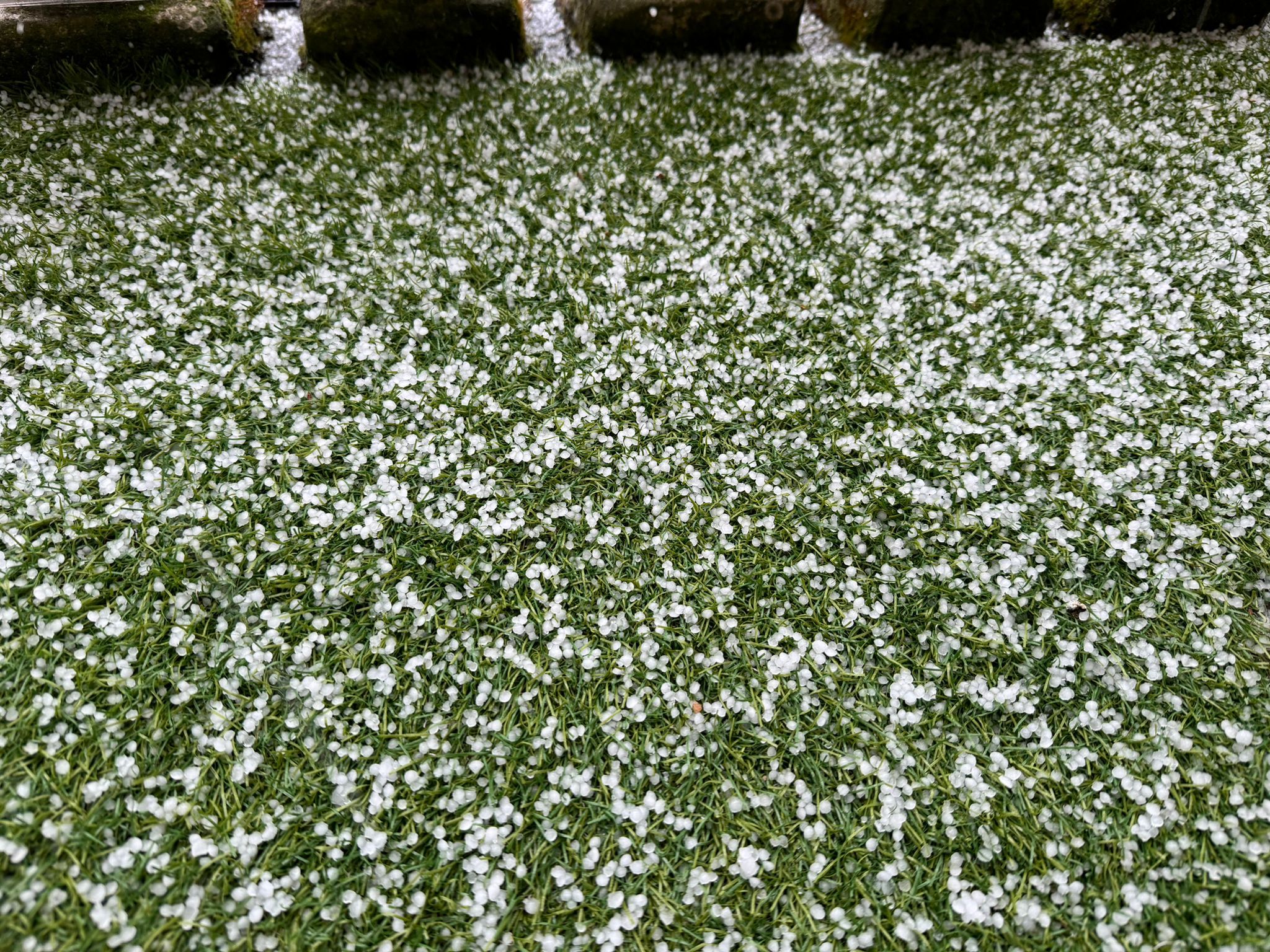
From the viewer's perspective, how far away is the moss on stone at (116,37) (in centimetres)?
462

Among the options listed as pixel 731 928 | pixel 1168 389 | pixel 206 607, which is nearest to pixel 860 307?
pixel 1168 389

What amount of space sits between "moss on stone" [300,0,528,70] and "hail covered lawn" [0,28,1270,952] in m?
0.83

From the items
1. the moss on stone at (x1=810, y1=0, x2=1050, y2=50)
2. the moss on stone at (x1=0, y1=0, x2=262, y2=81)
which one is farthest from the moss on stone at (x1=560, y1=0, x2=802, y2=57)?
the moss on stone at (x1=0, y1=0, x2=262, y2=81)

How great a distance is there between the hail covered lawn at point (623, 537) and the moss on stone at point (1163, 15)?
1.68 m

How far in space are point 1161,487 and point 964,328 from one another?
121 cm

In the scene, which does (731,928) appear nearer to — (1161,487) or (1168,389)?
(1161,487)

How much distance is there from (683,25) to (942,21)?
213cm

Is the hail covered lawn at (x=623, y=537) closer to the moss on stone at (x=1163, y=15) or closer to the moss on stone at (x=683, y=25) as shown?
the moss on stone at (x=683, y=25)

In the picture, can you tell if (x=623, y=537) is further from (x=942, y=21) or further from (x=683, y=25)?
(x=942, y=21)

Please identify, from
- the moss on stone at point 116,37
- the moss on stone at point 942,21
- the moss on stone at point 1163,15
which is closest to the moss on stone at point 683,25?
the moss on stone at point 942,21

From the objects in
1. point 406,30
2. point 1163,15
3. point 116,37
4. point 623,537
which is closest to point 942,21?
point 1163,15

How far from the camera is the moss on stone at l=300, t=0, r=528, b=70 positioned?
5.08 m

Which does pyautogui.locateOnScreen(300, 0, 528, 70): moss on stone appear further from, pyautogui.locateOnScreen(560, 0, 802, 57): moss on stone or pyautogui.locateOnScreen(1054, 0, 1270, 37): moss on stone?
pyautogui.locateOnScreen(1054, 0, 1270, 37): moss on stone

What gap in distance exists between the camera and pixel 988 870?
7.94ft
